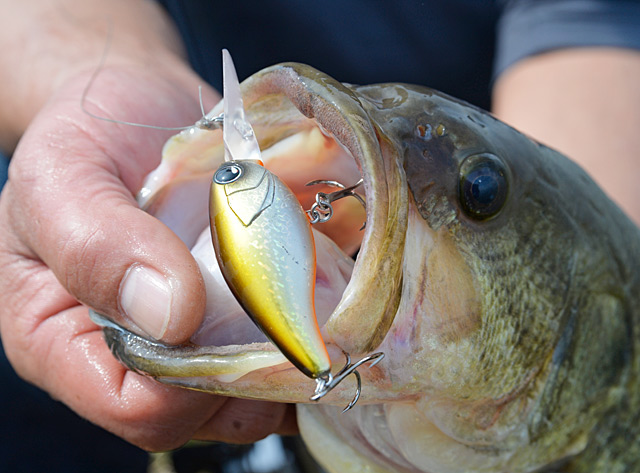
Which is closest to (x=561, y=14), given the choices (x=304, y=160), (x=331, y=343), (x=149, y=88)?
(x=149, y=88)

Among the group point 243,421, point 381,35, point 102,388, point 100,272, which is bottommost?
point 243,421

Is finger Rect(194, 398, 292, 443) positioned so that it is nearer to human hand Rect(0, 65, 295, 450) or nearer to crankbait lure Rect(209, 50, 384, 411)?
human hand Rect(0, 65, 295, 450)

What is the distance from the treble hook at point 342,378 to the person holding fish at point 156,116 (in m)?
0.19

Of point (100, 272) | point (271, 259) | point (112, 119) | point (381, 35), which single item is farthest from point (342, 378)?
point (381, 35)

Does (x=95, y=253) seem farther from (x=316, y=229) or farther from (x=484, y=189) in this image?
(x=484, y=189)

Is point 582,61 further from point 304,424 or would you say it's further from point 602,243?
point 304,424

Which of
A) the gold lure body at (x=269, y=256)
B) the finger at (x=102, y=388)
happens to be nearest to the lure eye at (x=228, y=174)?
the gold lure body at (x=269, y=256)

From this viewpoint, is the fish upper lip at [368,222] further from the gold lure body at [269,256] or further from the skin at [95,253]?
the skin at [95,253]

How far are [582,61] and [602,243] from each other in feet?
3.91

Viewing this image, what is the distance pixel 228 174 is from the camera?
24.1 inches

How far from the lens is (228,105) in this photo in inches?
27.6

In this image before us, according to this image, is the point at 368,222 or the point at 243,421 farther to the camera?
the point at 243,421

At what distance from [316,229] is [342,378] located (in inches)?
12.0

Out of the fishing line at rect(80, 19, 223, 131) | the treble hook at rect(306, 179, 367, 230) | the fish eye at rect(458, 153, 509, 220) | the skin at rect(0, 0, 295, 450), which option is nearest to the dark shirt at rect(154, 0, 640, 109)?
the fishing line at rect(80, 19, 223, 131)
